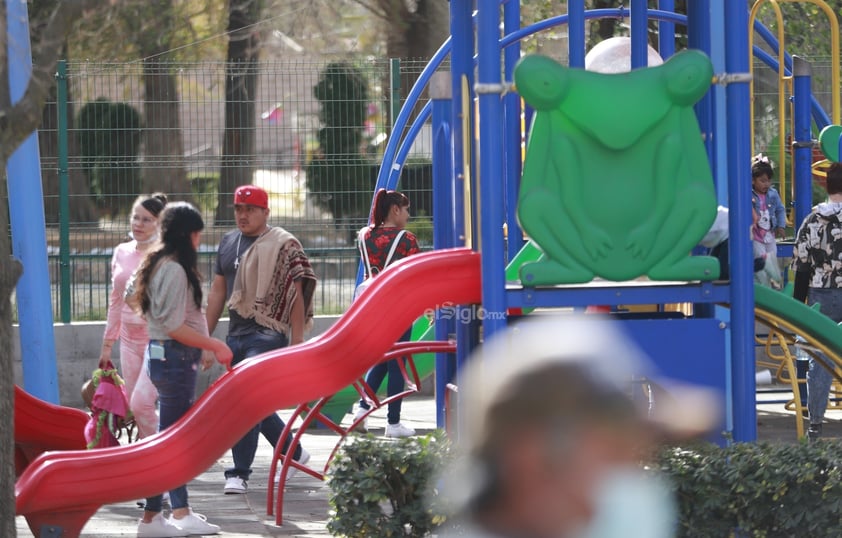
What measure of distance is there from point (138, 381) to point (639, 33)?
10.1 ft

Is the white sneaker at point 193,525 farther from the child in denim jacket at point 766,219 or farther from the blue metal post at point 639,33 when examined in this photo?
the child in denim jacket at point 766,219

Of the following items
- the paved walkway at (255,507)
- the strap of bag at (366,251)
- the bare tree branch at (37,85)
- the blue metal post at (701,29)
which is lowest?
the paved walkway at (255,507)

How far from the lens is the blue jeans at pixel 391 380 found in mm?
8867

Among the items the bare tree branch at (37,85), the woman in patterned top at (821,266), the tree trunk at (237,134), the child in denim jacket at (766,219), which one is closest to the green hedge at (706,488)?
the bare tree branch at (37,85)

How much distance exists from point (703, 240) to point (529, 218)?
2.96ft

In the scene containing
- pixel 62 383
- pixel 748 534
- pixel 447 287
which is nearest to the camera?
pixel 748 534

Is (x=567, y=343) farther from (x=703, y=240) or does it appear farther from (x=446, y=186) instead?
(x=446, y=186)

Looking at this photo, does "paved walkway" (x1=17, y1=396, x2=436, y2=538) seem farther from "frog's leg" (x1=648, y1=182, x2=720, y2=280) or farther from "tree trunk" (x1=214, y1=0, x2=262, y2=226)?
"tree trunk" (x1=214, y1=0, x2=262, y2=226)

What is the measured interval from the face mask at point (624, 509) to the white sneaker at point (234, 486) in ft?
16.1

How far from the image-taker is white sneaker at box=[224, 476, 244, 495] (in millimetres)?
7418

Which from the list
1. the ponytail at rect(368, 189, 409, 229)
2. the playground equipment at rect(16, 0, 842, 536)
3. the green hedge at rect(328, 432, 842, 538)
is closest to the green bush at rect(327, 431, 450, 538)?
the green hedge at rect(328, 432, 842, 538)

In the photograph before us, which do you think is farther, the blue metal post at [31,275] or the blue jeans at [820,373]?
the blue jeans at [820,373]

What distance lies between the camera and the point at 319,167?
1141cm

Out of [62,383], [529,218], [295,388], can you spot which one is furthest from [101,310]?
[529,218]
